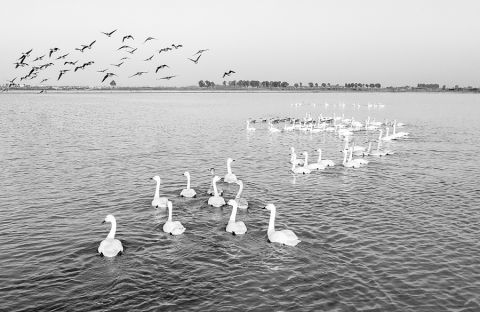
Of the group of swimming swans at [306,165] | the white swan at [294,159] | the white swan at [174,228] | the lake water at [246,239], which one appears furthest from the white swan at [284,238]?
the white swan at [294,159]

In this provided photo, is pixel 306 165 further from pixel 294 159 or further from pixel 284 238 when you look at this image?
pixel 284 238

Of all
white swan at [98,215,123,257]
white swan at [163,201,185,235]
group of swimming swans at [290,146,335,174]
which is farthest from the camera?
group of swimming swans at [290,146,335,174]

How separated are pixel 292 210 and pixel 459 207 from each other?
935cm

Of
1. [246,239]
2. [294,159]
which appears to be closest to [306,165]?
[294,159]

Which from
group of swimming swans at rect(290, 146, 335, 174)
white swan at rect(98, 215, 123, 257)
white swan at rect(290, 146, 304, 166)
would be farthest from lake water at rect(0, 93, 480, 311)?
white swan at rect(290, 146, 304, 166)

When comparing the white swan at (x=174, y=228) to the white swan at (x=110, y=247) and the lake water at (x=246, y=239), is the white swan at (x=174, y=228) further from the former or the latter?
the white swan at (x=110, y=247)

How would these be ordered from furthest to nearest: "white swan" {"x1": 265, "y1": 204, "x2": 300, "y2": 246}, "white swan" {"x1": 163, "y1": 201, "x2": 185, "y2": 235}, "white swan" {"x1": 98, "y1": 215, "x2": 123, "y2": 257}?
1. "white swan" {"x1": 163, "y1": 201, "x2": 185, "y2": 235}
2. "white swan" {"x1": 265, "y1": 204, "x2": 300, "y2": 246}
3. "white swan" {"x1": 98, "y1": 215, "x2": 123, "y2": 257}

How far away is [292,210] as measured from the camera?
24422 millimetres

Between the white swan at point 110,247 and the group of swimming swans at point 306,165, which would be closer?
the white swan at point 110,247

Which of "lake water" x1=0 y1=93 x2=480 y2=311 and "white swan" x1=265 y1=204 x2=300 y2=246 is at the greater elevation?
"white swan" x1=265 y1=204 x2=300 y2=246

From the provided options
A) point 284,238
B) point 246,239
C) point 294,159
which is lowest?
point 246,239

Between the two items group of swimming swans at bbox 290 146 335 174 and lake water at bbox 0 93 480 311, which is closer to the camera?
lake water at bbox 0 93 480 311

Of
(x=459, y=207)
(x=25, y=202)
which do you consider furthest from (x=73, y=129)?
(x=459, y=207)

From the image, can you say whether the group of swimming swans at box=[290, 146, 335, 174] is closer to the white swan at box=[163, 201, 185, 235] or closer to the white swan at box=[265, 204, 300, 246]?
the white swan at box=[265, 204, 300, 246]
